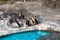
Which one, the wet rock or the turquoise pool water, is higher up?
the wet rock

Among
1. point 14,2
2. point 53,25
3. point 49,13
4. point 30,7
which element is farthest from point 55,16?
point 14,2

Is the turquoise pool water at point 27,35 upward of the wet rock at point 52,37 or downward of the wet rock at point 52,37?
downward

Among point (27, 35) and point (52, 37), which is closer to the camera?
point (52, 37)

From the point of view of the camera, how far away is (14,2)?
28.7 ft

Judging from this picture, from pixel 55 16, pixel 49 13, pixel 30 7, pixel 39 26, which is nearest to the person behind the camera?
pixel 39 26

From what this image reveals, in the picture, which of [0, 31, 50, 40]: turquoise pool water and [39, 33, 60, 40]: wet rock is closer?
[39, 33, 60, 40]: wet rock

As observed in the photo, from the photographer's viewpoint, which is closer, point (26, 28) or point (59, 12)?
point (26, 28)

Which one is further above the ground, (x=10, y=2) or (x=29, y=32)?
(x=10, y=2)

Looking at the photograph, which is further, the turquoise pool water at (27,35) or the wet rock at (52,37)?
the turquoise pool water at (27,35)

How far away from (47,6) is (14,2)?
176cm

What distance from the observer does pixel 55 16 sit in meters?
7.16

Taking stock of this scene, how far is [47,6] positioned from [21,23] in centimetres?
295

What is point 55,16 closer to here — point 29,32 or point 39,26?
point 39,26

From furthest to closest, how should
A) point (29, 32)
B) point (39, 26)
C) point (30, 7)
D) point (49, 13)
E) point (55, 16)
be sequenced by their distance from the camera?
point (30, 7), point (49, 13), point (55, 16), point (39, 26), point (29, 32)
